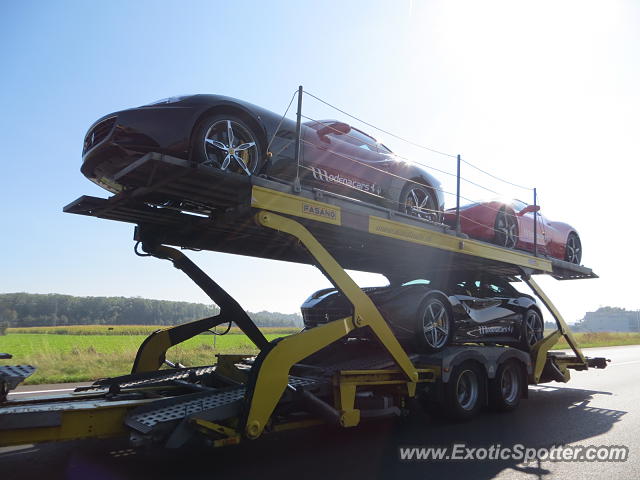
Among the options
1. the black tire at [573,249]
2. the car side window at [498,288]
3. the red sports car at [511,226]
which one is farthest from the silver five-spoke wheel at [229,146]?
the black tire at [573,249]

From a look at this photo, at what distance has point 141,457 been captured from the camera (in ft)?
14.9

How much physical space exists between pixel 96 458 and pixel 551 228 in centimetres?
882

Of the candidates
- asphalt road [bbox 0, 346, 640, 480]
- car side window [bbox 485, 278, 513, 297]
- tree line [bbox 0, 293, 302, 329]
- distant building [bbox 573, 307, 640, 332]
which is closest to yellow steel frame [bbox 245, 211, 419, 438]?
asphalt road [bbox 0, 346, 640, 480]

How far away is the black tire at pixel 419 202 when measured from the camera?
682 centimetres

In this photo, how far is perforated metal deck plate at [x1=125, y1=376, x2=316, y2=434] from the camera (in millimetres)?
3685

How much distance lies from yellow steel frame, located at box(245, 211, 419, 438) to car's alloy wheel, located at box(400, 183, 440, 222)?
88.1 inches

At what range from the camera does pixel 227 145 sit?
4.59 metres

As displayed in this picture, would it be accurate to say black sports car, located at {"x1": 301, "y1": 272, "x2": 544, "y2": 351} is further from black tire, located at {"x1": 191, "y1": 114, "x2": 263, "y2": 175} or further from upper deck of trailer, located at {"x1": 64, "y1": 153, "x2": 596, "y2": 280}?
black tire, located at {"x1": 191, "y1": 114, "x2": 263, "y2": 175}

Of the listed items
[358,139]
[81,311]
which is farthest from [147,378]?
[81,311]

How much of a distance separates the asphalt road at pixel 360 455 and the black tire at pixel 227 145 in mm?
2717

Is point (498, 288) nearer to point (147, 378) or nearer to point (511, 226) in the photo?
point (511, 226)

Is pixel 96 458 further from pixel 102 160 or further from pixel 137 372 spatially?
pixel 102 160

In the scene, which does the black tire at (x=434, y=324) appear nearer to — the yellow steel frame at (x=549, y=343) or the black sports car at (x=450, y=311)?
the black sports car at (x=450, y=311)

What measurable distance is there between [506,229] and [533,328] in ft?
5.70
